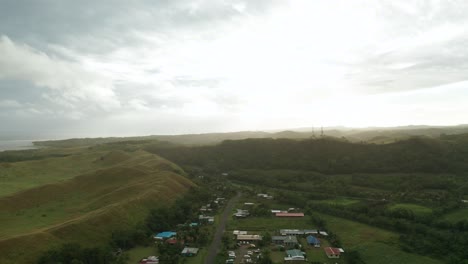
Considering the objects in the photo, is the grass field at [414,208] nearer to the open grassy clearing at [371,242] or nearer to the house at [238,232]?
the open grassy clearing at [371,242]

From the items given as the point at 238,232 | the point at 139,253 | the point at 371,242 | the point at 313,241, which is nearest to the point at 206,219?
the point at 238,232

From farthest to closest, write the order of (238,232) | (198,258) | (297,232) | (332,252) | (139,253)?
(238,232)
(297,232)
(139,253)
(332,252)
(198,258)

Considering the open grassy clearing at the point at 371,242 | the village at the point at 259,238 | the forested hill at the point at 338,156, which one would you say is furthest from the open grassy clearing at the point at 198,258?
the forested hill at the point at 338,156

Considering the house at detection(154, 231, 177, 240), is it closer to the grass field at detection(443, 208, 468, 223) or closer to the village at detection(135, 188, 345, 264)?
the village at detection(135, 188, 345, 264)

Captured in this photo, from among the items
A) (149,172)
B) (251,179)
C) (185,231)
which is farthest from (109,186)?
(251,179)

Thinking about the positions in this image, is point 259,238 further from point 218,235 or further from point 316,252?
point 316,252

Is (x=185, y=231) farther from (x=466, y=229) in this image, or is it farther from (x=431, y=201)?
(x=431, y=201)
